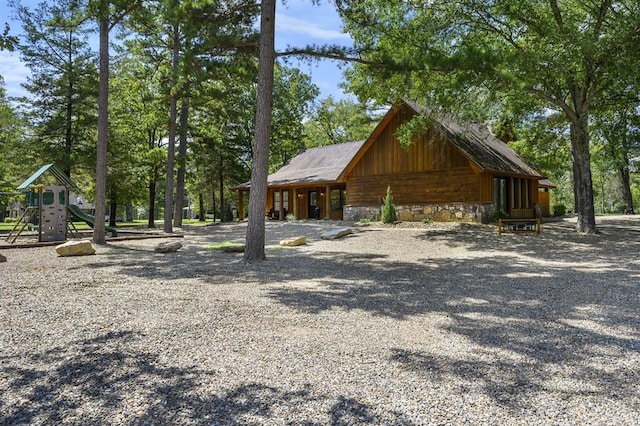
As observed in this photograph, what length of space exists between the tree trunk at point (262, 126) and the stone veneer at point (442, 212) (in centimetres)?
1099

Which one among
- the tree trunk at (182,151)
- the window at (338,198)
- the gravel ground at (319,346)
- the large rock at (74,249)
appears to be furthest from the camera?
the window at (338,198)

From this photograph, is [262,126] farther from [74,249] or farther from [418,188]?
[418,188]

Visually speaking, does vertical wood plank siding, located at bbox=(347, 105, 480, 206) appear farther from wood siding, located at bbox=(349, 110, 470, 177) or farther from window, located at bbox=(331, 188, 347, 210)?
window, located at bbox=(331, 188, 347, 210)

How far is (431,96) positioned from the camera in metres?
13.8

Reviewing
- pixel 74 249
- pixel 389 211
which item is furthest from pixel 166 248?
pixel 389 211

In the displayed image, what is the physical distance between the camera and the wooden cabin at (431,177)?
1711 cm

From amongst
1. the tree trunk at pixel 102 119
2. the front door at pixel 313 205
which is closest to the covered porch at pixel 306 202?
the front door at pixel 313 205

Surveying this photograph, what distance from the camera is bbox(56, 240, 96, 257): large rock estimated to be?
9.77m

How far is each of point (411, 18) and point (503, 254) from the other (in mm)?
8352

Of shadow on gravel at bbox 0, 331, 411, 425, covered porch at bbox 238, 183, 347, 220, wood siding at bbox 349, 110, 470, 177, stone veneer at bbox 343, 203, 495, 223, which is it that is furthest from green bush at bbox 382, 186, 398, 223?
shadow on gravel at bbox 0, 331, 411, 425

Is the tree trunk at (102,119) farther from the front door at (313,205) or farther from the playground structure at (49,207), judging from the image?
the front door at (313,205)

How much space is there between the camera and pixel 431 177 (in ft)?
60.0

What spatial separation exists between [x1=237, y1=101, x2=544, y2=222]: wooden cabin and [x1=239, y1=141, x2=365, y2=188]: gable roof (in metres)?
0.14

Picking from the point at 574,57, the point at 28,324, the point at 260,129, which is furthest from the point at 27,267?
the point at 574,57
